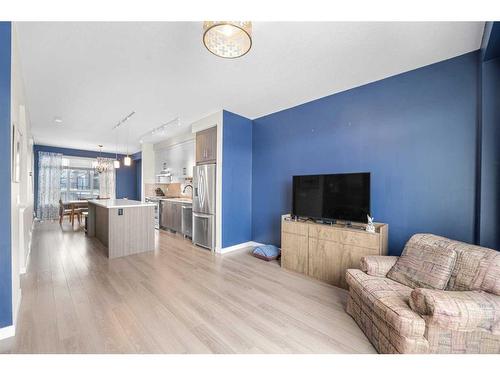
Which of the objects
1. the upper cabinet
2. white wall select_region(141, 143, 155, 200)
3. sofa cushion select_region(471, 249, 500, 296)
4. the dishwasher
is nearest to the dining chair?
white wall select_region(141, 143, 155, 200)

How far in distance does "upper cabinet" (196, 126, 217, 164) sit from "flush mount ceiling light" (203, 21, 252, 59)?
2.56m

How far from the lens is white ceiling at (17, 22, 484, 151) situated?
1.83 meters

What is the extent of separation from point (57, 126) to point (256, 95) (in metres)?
4.94

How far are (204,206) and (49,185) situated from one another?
23.0 ft

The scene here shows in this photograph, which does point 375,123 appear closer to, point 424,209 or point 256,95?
point 424,209

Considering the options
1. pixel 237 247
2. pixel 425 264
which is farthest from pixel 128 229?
pixel 425 264

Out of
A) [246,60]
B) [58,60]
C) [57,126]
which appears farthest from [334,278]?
[57,126]

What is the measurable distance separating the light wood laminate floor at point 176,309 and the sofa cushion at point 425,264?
0.63m

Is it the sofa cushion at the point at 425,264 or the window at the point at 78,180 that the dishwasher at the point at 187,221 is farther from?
the window at the point at 78,180

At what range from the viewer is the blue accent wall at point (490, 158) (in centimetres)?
193

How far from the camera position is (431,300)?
1322mm

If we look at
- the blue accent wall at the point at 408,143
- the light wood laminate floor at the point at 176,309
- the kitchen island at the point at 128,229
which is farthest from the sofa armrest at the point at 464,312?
the kitchen island at the point at 128,229
